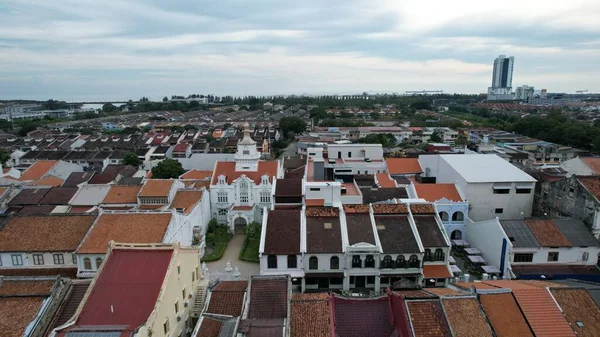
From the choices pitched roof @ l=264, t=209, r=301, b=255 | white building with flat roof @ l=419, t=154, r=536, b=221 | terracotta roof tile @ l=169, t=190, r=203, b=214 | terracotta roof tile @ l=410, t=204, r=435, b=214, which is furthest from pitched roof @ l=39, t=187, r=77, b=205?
white building with flat roof @ l=419, t=154, r=536, b=221

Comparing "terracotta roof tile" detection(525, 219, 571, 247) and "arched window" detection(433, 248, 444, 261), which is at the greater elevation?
"terracotta roof tile" detection(525, 219, 571, 247)

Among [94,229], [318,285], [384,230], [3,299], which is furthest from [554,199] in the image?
[3,299]

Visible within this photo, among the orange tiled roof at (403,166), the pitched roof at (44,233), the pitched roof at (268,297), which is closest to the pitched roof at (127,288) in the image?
the pitched roof at (268,297)

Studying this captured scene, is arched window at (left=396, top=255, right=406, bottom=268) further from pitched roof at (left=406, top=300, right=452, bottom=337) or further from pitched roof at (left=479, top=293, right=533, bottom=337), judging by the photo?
pitched roof at (left=406, top=300, right=452, bottom=337)

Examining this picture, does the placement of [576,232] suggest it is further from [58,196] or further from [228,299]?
[58,196]

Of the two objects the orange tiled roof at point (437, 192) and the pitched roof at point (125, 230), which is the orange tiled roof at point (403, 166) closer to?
the orange tiled roof at point (437, 192)

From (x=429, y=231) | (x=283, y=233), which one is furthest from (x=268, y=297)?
(x=429, y=231)
